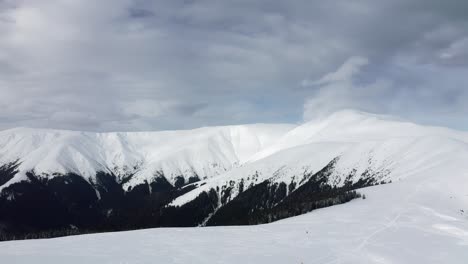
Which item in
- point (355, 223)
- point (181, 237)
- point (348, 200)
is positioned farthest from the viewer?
point (348, 200)

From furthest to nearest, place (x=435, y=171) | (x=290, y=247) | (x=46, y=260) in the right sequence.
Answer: (x=435, y=171)
(x=290, y=247)
(x=46, y=260)

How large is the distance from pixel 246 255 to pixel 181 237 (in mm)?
13070

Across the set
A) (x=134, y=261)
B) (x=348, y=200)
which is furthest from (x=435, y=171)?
(x=134, y=261)

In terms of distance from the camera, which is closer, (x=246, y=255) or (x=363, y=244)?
(x=246, y=255)

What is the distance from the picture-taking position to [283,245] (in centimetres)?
4272

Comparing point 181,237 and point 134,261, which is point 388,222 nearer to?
point 181,237

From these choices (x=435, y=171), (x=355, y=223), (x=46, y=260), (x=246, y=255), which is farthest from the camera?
(x=435, y=171)

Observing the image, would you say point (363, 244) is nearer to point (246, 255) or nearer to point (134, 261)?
point (246, 255)

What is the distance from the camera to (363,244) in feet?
144

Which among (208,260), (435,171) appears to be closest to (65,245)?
(208,260)

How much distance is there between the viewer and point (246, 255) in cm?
3750

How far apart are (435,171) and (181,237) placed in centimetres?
12509

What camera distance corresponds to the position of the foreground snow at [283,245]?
36.0 meters

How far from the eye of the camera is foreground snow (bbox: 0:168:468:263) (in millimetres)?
36000
